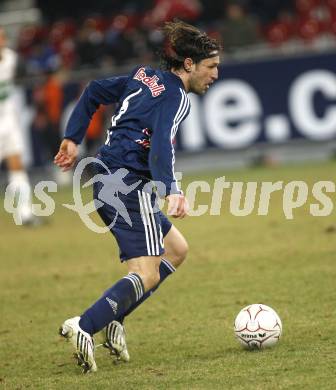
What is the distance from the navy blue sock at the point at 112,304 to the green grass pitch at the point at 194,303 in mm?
322

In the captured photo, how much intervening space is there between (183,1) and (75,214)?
766cm

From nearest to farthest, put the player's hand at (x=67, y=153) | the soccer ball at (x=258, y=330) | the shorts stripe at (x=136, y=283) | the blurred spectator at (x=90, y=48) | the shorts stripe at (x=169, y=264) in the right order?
the shorts stripe at (x=136, y=283)
the soccer ball at (x=258, y=330)
the player's hand at (x=67, y=153)
the shorts stripe at (x=169, y=264)
the blurred spectator at (x=90, y=48)

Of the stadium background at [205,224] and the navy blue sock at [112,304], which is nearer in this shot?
the navy blue sock at [112,304]

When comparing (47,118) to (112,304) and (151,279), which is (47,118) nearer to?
(151,279)

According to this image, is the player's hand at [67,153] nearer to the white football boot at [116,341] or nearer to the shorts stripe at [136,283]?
the shorts stripe at [136,283]

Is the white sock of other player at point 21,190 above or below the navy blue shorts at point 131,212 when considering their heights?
below

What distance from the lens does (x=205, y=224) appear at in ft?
42.7

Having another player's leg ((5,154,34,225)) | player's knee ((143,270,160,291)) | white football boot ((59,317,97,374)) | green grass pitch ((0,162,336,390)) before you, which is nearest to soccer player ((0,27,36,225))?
another player's leg ((5,154,34,225))

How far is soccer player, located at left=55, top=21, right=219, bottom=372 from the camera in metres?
5.88

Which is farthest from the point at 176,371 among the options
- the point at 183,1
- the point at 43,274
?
the point at 183,1

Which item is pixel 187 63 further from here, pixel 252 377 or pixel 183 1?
pixel 183 1

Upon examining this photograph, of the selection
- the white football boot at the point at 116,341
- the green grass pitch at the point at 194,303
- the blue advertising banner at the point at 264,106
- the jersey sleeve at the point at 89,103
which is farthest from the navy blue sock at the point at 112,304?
the blue advertising banner at the point at 264,106

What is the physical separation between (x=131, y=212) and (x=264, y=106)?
39.9 ft

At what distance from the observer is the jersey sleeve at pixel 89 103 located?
6.50 m
